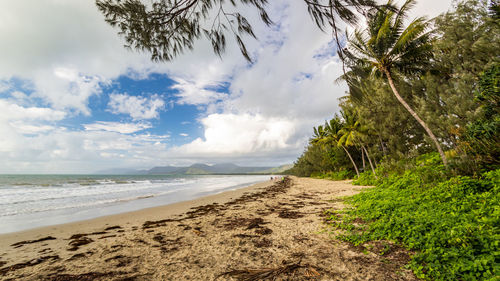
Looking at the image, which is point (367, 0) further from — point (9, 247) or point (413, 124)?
point (413, 124)

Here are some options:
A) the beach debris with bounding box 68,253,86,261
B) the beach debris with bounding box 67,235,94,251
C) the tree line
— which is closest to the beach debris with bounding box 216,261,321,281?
the beach debris with bounding box 68,253,86,261

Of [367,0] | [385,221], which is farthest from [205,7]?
[385,221]

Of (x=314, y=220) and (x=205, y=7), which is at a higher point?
(x=205, y=7)

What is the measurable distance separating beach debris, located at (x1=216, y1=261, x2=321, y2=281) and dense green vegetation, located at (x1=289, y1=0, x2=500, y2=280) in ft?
4.30

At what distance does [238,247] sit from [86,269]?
2.50 metres

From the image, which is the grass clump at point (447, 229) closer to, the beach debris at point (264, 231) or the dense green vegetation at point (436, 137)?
the dense green vegetation at point (436, 137)

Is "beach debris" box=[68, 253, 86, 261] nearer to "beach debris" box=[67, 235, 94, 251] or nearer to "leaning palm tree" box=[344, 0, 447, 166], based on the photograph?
"beach debris" box=[67, 235, 94, 251]

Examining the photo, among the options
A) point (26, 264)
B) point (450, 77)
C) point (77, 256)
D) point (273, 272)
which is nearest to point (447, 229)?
point (273, 272)

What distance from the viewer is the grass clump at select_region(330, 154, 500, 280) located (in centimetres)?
224

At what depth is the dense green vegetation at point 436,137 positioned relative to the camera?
2.62 meters

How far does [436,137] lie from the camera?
1081 centimetres

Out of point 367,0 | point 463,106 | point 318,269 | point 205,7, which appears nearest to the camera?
point 367,0

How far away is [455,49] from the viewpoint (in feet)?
32.2

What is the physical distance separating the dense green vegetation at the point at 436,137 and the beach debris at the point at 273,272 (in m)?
1.31
